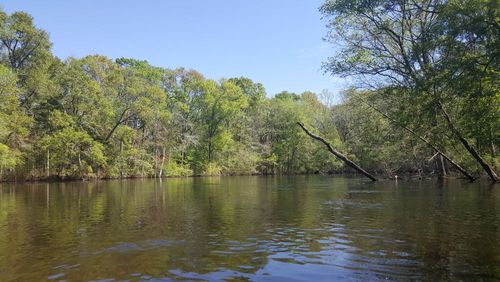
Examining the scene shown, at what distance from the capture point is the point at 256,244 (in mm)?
11633

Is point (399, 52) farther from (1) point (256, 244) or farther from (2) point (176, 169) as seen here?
(2) point (176, 169)

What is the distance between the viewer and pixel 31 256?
1049 cm

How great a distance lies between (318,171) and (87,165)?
162 feet

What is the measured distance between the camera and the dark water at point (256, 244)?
8797 millimetres

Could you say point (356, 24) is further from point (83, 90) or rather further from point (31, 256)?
point (83, 90)

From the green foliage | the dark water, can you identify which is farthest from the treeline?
the dark water

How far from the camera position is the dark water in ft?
28.9

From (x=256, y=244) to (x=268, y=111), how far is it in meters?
85.3

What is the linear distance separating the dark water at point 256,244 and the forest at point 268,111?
25.3 ft

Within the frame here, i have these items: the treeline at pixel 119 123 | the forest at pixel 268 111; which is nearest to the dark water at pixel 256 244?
the forest at pixel 268 111

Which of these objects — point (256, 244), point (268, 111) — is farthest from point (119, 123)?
point (256, 244)

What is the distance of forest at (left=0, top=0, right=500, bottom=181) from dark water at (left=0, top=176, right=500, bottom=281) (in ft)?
25.3

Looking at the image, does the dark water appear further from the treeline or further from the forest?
the treeline

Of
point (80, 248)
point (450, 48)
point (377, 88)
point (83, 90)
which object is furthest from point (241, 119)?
point (80, 248)
